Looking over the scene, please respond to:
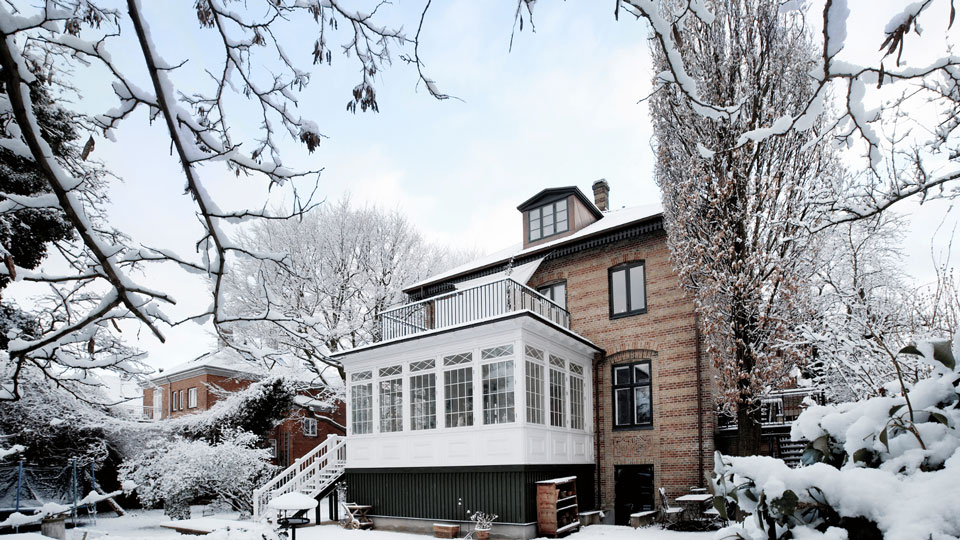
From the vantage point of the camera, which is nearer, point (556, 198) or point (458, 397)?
point (458, 397)

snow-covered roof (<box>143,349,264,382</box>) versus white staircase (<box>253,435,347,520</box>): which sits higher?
snow-covered roof (<box>143,349,264,382</box>)

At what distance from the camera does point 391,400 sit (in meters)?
15.6

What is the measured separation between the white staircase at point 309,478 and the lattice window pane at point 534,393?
653 cm

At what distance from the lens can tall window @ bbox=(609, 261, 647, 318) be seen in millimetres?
15492

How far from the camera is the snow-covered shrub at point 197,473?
16.7 m

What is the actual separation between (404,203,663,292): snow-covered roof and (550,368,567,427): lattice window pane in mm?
3335

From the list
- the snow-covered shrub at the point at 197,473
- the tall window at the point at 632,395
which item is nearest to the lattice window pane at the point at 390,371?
the snow-covered shrub at the point at 197,473

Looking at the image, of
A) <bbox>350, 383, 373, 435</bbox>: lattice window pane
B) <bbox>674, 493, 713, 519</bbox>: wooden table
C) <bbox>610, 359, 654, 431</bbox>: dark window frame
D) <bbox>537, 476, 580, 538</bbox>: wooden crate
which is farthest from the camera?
<bbox>350, 383, 373, 435</bbox>: lattice window pane

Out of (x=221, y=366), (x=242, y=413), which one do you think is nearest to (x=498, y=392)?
(x=242, y=413)

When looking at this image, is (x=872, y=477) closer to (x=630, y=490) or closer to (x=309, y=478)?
(x=630, y=490)

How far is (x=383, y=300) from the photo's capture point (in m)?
23.4

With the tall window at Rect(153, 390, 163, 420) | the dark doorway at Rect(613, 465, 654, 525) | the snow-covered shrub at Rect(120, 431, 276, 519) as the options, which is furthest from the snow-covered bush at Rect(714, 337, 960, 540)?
the tall window at Rect(153, 390, 163, 420)

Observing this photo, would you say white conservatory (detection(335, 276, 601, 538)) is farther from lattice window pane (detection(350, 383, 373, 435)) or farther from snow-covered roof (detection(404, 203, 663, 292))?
snow-covered roof (detection(404, 203, 663, 292))

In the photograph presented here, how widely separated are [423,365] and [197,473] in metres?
7.35
